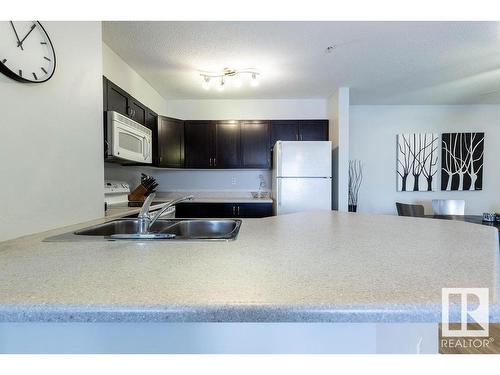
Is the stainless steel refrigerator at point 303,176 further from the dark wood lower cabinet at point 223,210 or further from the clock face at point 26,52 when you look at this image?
the clock face at point 26,52

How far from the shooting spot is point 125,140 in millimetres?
2207

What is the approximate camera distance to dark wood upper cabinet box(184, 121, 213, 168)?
374cm

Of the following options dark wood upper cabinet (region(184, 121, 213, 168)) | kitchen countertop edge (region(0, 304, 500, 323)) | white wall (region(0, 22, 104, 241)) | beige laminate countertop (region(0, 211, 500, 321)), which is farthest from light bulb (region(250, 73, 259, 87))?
kitchen countertop edge (region(0, 304, 500, 323))

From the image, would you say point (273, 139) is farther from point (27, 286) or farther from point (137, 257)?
point (27, 286)

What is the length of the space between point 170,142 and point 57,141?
7.53 ft

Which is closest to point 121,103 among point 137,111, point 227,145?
point 137,111

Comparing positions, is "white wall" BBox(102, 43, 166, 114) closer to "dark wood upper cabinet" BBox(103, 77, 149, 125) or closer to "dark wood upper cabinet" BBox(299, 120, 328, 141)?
"dark wood upper cabinet" BBox(103, 77, 149, 125)

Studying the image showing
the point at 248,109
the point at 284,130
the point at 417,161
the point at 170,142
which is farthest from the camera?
the point at 417,161

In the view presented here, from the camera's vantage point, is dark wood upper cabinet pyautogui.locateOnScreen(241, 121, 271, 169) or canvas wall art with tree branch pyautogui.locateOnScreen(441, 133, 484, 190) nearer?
dark wood upper cabinet pyautogui.locateOnScreen(241, 121, 271, 169)

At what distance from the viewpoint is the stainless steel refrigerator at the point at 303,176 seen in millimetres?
3148

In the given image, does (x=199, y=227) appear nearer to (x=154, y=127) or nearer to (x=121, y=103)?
(x=121, y=103)

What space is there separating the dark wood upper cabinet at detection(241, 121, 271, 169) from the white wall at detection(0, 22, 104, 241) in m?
2.28

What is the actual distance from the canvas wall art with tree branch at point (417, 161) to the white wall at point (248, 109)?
1.48 m

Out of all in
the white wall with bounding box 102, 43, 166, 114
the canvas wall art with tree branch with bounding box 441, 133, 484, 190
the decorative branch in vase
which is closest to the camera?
the white wall with bounding box 102, 43, 166, 114
